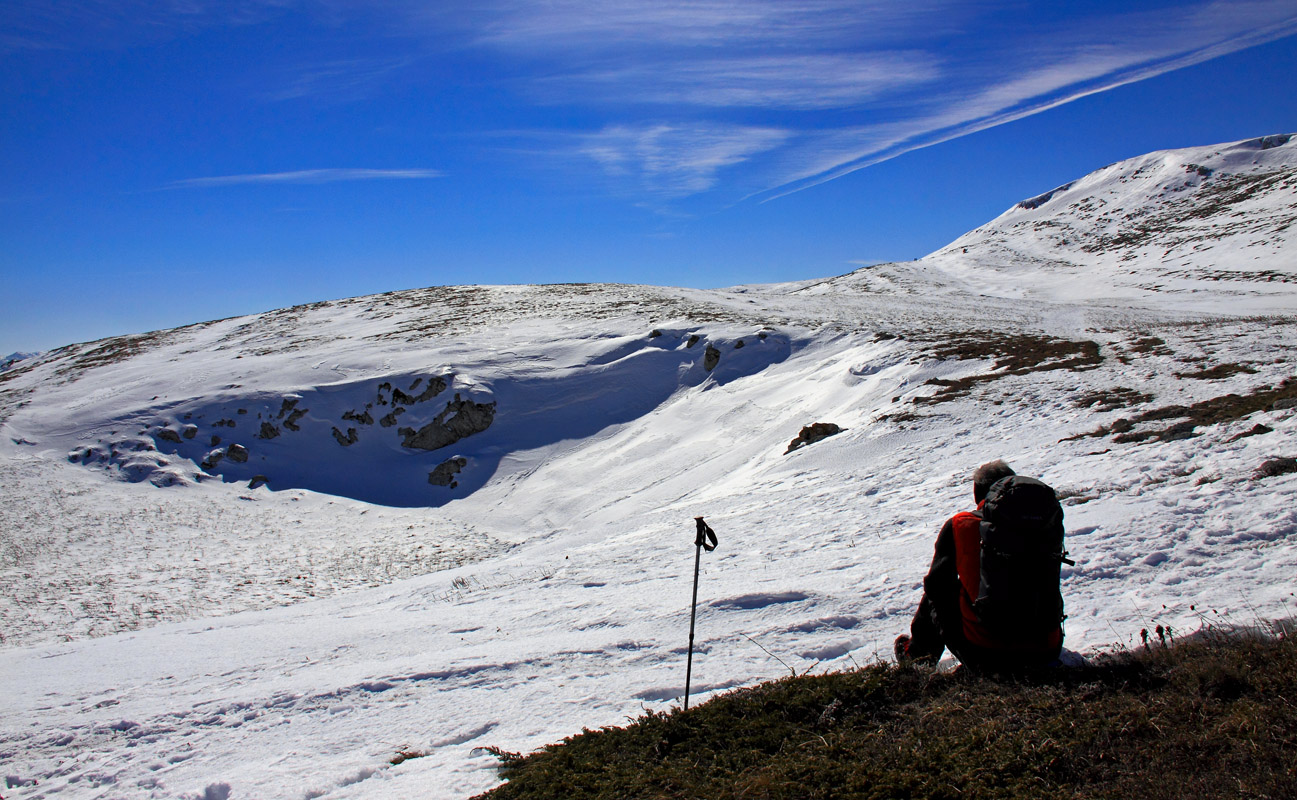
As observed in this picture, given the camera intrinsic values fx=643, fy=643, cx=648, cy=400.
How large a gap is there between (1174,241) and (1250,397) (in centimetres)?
7154

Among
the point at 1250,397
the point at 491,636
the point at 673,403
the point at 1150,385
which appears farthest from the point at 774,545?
the point at 673,403

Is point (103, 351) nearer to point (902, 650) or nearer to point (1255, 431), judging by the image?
point (902, 650)

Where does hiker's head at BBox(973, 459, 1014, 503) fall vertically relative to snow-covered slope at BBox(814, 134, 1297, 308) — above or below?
below

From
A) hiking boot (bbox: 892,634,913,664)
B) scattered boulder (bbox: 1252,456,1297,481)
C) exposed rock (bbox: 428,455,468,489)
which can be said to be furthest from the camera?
exposed rock (bbox: 428,455,468,489)

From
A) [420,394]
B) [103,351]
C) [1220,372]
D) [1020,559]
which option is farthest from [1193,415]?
[103,351]

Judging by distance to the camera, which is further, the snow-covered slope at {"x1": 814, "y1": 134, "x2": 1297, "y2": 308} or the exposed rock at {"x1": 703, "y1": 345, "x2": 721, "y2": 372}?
the snow-covered slope at {"x1": 814, "y1": 134, "x2": 1297, "y2": 308}

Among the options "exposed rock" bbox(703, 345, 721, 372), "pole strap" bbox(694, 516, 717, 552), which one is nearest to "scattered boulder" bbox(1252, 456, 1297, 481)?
"pole strap" bbox(694, 516, 717, 552)

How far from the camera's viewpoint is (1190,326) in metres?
21.9

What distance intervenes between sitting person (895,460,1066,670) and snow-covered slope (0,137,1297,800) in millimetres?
1161

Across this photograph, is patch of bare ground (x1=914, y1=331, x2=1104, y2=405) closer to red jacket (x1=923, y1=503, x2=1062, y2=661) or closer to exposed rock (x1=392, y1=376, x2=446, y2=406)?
red jacket (x1=923, y1=503, x2=1062, y2=661)

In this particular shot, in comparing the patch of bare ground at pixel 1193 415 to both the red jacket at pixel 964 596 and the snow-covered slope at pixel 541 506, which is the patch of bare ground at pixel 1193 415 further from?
the red jacket at pixel 964 596

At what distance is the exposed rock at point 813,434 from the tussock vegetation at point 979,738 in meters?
12.5

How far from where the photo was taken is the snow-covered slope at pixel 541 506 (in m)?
6.49

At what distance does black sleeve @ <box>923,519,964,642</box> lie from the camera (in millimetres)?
4621
